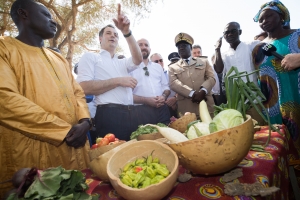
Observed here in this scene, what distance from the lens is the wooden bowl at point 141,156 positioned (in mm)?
764

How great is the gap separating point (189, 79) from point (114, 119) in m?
1.64

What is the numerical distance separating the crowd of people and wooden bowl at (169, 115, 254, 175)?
1.08 meters

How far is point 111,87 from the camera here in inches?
110

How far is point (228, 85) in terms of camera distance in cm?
119

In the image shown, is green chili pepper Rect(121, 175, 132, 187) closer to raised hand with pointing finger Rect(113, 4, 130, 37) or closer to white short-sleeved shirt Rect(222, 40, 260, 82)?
raised hand with pointing finger Rect(113, 4, 130, 37)

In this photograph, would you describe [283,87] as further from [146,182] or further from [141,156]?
[146,182]

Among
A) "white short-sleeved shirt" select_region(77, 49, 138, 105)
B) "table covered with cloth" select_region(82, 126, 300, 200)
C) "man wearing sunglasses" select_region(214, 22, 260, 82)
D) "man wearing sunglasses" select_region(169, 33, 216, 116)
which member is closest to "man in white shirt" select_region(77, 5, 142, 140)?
"white short-sleeved shirt" select_region(77, 49, 138, 105)

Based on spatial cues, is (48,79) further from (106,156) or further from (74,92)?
(106,156)

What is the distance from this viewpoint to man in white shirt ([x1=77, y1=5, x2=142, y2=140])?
9.14 feet

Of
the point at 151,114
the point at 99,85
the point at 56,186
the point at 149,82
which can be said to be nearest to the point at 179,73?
the point at 149,82

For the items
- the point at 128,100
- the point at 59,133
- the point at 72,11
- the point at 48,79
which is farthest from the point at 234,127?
the point at 72,11

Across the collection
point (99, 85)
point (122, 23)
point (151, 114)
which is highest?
point (122, 23)

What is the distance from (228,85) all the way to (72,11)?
10796 mm

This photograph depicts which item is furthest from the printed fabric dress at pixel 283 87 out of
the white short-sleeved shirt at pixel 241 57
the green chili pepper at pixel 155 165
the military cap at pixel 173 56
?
the military cap at pixel 173 56
